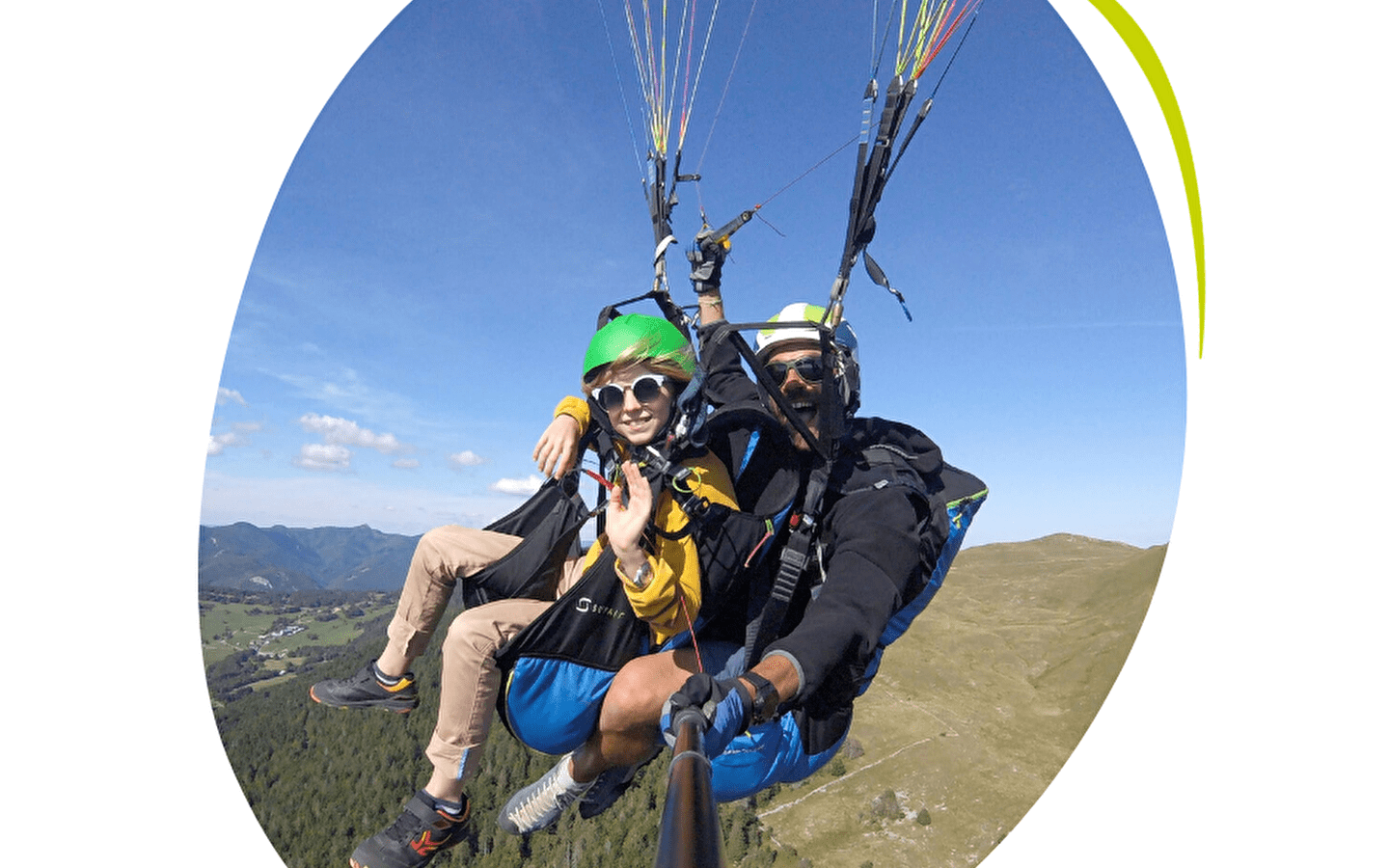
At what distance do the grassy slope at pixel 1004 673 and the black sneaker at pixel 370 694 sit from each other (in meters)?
2.34

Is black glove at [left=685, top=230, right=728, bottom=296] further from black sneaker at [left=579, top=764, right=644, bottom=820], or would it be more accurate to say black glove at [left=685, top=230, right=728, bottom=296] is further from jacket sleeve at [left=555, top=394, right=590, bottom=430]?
black sneaker at [left=579, top=764, right=644, bottom=820]

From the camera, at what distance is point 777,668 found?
1.03 m

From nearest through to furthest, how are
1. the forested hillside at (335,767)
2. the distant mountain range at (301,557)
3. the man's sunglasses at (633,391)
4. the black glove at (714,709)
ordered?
the black glove at (714,709), the man's sunglasses at (633,391), the forested hillside at (335,767), the distant mountain range at (301,557)

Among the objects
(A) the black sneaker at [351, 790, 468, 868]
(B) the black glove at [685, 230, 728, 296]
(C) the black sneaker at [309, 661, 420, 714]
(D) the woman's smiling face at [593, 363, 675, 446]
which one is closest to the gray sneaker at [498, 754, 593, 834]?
(A) the black sneaker at [351, 790, 468, 868]

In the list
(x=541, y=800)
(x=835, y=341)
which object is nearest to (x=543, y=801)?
(x=541, y=800)

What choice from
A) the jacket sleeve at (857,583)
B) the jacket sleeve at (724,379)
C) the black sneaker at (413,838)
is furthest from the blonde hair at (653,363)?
the black sneaker at (413,838)

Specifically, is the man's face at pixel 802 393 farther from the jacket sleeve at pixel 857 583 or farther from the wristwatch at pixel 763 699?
the wristwatch at pixel 763 699

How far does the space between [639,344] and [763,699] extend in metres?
0.78

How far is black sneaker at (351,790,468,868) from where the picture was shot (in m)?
1.37

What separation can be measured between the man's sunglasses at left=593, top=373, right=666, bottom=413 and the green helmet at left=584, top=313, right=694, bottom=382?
0.16 ft

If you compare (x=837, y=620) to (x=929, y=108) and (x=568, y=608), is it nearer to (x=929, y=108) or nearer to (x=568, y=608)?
(x=568, y=608)

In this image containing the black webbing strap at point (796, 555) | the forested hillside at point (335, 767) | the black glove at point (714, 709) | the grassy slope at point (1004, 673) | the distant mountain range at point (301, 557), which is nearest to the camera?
the black glove at point (714, 709)

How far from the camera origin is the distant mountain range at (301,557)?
323 cm

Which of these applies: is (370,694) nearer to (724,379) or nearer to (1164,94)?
(724,379)
